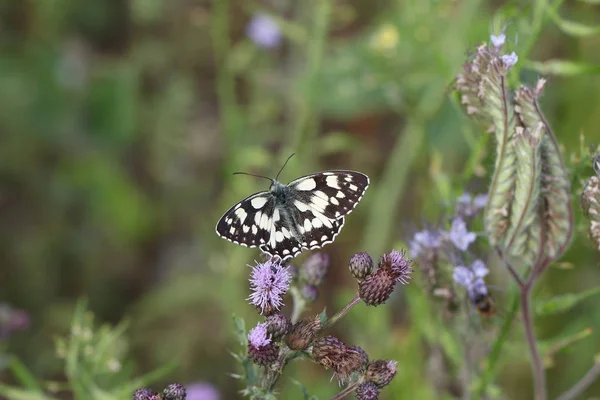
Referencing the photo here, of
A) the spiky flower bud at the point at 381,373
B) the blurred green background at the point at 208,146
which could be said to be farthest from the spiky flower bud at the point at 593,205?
the blurred green background at the point at 208,146

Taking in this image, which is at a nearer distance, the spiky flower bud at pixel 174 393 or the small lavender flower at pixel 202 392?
the spiky flower bud at pixel 174 393

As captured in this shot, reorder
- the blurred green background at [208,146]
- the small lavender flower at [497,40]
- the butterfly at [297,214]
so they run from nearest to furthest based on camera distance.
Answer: the small lavender flower at [497,40]
the butterfly at [297,214]
the blurred green background at [208,146]

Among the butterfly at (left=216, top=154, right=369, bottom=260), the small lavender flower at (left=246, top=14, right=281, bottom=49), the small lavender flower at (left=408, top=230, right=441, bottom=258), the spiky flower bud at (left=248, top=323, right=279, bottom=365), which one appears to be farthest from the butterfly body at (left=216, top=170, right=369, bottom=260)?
the small lavender flower at (left=246, top=14, right=281, bottom=49)

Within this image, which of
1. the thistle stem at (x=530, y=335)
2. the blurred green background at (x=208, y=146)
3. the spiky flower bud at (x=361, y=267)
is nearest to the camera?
the spiky flower bud at (x=361, y=267)

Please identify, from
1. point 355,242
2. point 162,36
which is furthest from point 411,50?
point 162,36

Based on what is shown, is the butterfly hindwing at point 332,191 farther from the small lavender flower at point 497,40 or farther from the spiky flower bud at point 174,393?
the spiky flower bud at point 174,393

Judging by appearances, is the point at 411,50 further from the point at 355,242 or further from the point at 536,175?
the point at 536,175

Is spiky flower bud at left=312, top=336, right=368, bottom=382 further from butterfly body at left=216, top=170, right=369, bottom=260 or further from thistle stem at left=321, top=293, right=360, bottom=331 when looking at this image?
butterfly body at left=216, top=170, right=369, bottom=260
